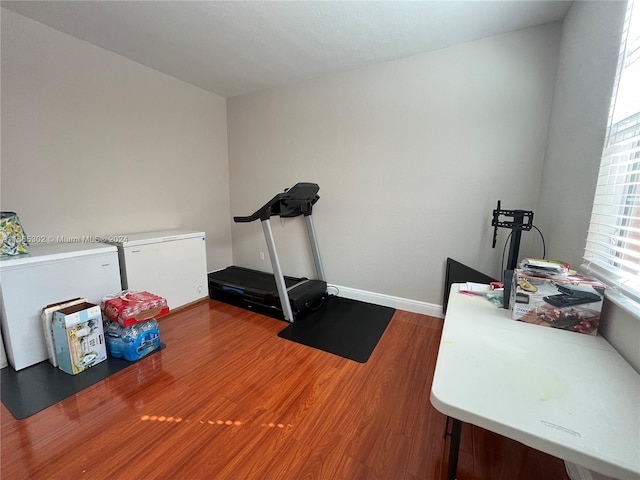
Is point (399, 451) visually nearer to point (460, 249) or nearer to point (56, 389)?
point (460, 249)

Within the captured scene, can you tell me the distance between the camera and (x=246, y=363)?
1.95 metres

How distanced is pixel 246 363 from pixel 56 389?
45.9 inches

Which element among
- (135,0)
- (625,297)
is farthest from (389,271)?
(135,0)

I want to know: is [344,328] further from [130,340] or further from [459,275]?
[130,340]

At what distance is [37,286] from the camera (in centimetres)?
183

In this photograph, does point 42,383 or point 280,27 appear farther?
point 280,27

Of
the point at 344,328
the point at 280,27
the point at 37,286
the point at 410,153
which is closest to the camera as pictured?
the point at 37,286

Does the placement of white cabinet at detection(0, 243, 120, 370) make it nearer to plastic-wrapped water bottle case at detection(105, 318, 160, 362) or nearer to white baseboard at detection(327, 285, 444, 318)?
plastic-wrapped water bottle case at detection(105, 318, 160, 362)

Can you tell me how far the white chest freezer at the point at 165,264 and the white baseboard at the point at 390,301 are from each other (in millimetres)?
1582

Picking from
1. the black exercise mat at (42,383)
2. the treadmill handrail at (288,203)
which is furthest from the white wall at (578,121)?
the black exercise mat at (42,383)

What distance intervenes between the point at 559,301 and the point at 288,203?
212 centimetres

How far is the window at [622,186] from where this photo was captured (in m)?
1.04

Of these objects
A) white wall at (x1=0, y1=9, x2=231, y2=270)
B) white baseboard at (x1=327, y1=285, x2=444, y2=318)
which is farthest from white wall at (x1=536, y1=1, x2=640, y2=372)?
white wall at (x1=0, y1=9, x2=231, y2=270)

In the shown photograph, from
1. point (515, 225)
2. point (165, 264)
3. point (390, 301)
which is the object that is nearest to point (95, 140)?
point (165, 264)
